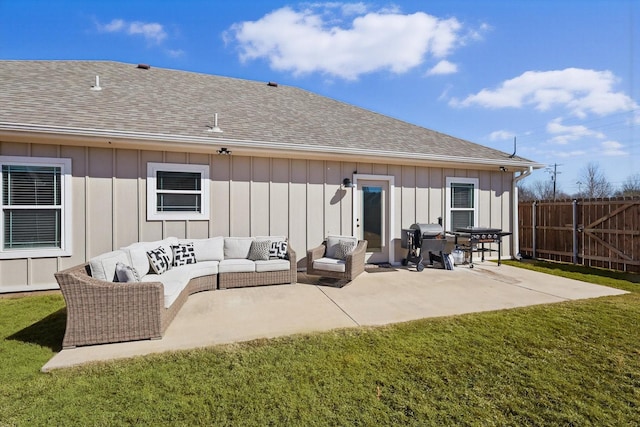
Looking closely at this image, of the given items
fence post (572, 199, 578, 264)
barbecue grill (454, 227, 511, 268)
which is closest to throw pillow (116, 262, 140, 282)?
barbecue grill (454, 227, 511, 268)

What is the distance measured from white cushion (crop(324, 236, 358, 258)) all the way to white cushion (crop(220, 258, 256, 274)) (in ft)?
5.93

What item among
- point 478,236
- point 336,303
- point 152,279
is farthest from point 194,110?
point 478,236

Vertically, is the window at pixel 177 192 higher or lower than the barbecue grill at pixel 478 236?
higher

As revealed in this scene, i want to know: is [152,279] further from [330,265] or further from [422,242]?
[422,242]

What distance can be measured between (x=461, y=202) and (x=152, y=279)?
7850mm

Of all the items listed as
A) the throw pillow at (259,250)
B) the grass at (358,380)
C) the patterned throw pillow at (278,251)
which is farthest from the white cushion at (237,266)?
the grass at (358,380)

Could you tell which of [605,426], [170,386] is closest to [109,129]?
[170,386]

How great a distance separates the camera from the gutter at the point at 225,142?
5156mm

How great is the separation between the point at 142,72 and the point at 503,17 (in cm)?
991

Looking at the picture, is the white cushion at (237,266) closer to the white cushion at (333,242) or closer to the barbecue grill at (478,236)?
the white cushion at (333,242)

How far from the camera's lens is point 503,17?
747 cm

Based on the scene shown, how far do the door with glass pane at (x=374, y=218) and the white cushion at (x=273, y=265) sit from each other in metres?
2.56

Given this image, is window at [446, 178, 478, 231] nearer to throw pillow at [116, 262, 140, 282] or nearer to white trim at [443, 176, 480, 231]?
white trim at [443, 176, 480, 231]

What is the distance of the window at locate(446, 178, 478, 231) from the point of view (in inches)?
336
